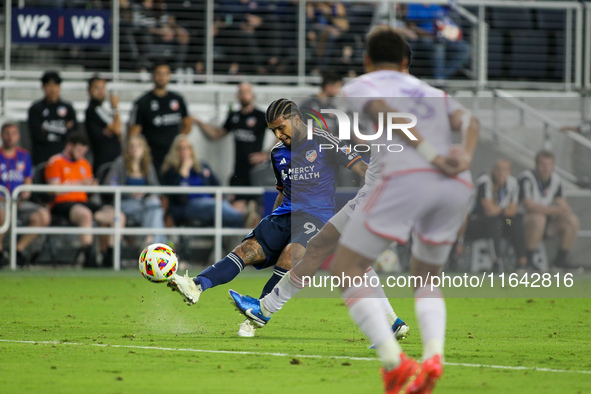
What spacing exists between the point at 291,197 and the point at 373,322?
3077mm

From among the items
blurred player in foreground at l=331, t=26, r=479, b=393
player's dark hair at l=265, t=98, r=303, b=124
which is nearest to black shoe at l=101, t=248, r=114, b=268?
player's dark hair at l=265, t=98, r=303, b=124

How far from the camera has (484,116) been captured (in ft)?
58.5

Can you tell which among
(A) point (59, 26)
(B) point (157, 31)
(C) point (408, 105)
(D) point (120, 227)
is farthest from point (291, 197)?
(B) point (157, 31)

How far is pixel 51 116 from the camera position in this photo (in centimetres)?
1527

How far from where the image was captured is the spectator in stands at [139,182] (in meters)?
15.0

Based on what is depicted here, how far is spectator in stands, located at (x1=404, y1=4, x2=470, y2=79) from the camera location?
61.2ft

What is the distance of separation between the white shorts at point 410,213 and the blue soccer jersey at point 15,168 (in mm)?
10681

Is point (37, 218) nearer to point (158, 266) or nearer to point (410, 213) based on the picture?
point (158, 266)

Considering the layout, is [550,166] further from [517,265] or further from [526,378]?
[526,378]

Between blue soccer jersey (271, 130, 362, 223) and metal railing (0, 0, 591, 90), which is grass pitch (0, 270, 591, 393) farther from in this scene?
metal railing (0, 0, 591, 90)

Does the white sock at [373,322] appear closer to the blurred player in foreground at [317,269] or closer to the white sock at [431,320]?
the white sock at [431,320]

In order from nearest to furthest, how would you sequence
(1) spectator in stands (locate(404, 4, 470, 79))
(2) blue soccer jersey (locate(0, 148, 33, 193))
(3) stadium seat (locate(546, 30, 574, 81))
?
(2) blue soccer jersey (locate(0, 148, 33, 193))
(1) spectator in stands (locate(404, 4, 470, 79))
(3) stadium seat (locate(546, 30, 574, 81))

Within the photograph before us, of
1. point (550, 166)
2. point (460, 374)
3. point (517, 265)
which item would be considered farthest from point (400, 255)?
point (460, 374)

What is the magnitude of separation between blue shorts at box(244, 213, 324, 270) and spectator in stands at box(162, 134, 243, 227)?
700cm
